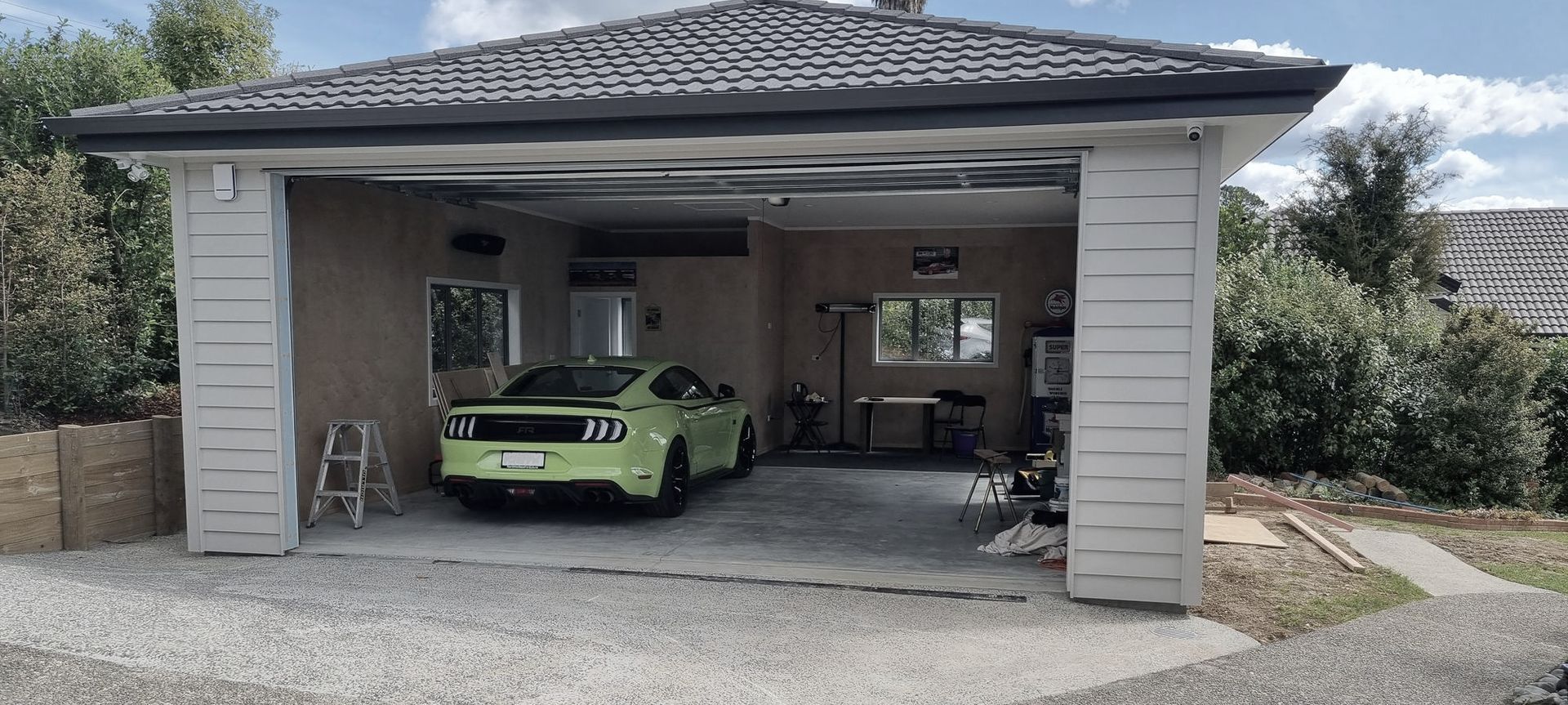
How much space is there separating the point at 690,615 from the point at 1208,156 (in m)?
3.73

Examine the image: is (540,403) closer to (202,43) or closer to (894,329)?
(894,329)

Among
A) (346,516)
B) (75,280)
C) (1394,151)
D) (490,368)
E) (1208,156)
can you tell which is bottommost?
(346,516)

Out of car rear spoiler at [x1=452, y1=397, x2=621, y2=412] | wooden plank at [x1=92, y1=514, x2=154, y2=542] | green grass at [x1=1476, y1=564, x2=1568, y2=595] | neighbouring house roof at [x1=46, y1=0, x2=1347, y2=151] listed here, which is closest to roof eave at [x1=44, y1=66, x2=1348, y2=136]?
neighbouring house roof at [x1=46, y1=0, x2=1347, y2=151]

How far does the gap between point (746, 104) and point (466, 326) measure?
5700 millimetres

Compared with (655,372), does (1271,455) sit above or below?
below

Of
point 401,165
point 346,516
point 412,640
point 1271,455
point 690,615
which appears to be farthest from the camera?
point 1271,455

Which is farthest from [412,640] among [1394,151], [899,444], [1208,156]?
[1394,151]

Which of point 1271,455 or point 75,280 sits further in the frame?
point 1271,455

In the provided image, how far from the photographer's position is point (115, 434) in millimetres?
6598

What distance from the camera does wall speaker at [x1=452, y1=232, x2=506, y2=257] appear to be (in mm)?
9438

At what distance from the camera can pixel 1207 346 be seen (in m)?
5.12

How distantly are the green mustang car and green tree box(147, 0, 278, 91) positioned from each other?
1097 cm

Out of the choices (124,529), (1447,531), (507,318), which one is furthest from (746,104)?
(1447,531)

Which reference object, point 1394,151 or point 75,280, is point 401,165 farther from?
point 1394,151
